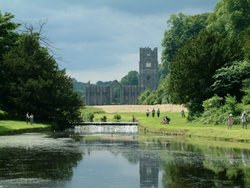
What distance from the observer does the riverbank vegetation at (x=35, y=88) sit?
73.8m

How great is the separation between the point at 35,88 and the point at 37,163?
4559cm

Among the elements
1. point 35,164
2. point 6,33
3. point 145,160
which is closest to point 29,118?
point 6,33

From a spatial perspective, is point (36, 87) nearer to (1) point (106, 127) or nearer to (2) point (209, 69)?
(1) point (106, 127)

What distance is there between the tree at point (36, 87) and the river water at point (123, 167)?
118ft

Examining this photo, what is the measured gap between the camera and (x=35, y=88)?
72.7 metres

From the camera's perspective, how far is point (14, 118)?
74625 millimetres

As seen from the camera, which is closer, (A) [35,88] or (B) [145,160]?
(B) [145,160]

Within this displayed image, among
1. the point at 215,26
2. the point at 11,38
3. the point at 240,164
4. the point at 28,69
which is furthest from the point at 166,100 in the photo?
the point at 240,164

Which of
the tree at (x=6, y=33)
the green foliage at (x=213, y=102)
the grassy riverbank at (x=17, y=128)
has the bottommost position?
the grassy riverbank at (x=17, y=128)

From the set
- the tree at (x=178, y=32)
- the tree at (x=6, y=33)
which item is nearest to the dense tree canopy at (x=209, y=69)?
the tree at (x=6, y=33)

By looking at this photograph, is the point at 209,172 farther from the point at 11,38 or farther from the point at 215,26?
the point at 215,26

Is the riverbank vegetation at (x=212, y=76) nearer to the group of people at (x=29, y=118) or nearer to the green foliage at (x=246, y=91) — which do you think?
the green foliage at (x=246, y=91)

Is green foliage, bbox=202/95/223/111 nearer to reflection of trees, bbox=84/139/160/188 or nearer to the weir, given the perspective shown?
the weir

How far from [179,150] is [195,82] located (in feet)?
108
